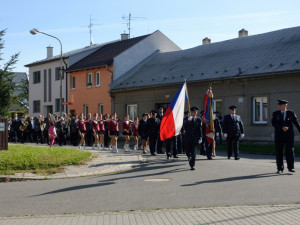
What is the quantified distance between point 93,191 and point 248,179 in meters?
3.69

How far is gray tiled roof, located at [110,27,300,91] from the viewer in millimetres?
25766

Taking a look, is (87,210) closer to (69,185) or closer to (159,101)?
(69,185)

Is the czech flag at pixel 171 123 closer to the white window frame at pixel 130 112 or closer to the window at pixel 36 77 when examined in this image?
the white window frame at pixel 130 112

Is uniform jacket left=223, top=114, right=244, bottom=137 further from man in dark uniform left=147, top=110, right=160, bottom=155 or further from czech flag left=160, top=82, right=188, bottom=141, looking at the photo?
man in dark uniform left=147, top=110, right=160, bottom=155

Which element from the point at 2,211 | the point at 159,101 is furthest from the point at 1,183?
the point at 159,101

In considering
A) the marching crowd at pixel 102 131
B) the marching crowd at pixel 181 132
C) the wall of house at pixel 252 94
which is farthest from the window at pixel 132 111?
the marching crowd at pixel 181 132

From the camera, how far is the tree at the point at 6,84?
104ft

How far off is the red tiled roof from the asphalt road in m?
25.6

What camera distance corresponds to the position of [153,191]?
964 centimetres

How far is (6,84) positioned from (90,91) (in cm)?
913

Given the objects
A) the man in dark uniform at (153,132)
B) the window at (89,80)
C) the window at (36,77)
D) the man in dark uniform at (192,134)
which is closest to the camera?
the man in dark uniform at (192,134)

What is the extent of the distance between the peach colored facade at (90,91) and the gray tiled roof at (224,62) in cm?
161

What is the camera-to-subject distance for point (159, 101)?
3203 cm

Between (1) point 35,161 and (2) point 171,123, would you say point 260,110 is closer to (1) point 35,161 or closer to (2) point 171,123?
(2) point 171,123
